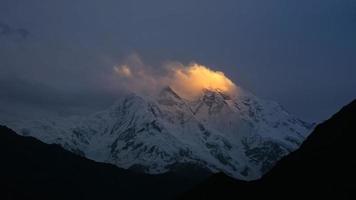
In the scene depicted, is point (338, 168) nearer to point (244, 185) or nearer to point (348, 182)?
point (348, 182)

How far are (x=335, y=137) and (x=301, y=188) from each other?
54.2ft

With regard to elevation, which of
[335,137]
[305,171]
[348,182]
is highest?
[335,137]

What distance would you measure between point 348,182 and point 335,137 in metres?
24.2

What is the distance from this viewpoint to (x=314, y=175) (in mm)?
116688

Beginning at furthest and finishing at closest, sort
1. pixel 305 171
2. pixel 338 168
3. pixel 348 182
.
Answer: pixel 305 171
pixel 338 168
pixel 348 182

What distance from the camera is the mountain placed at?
108 m

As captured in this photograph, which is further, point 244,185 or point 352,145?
point 244,185

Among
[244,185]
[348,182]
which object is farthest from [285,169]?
[348,182]

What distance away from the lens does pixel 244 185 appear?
13212 centimetres

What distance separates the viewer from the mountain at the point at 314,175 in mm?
108438

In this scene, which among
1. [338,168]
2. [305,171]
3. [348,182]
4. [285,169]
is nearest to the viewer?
[348,182]

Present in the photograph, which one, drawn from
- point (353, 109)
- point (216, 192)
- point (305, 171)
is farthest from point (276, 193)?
point (353, 109)

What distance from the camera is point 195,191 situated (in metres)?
136

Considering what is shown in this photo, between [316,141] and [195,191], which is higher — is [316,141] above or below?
above
